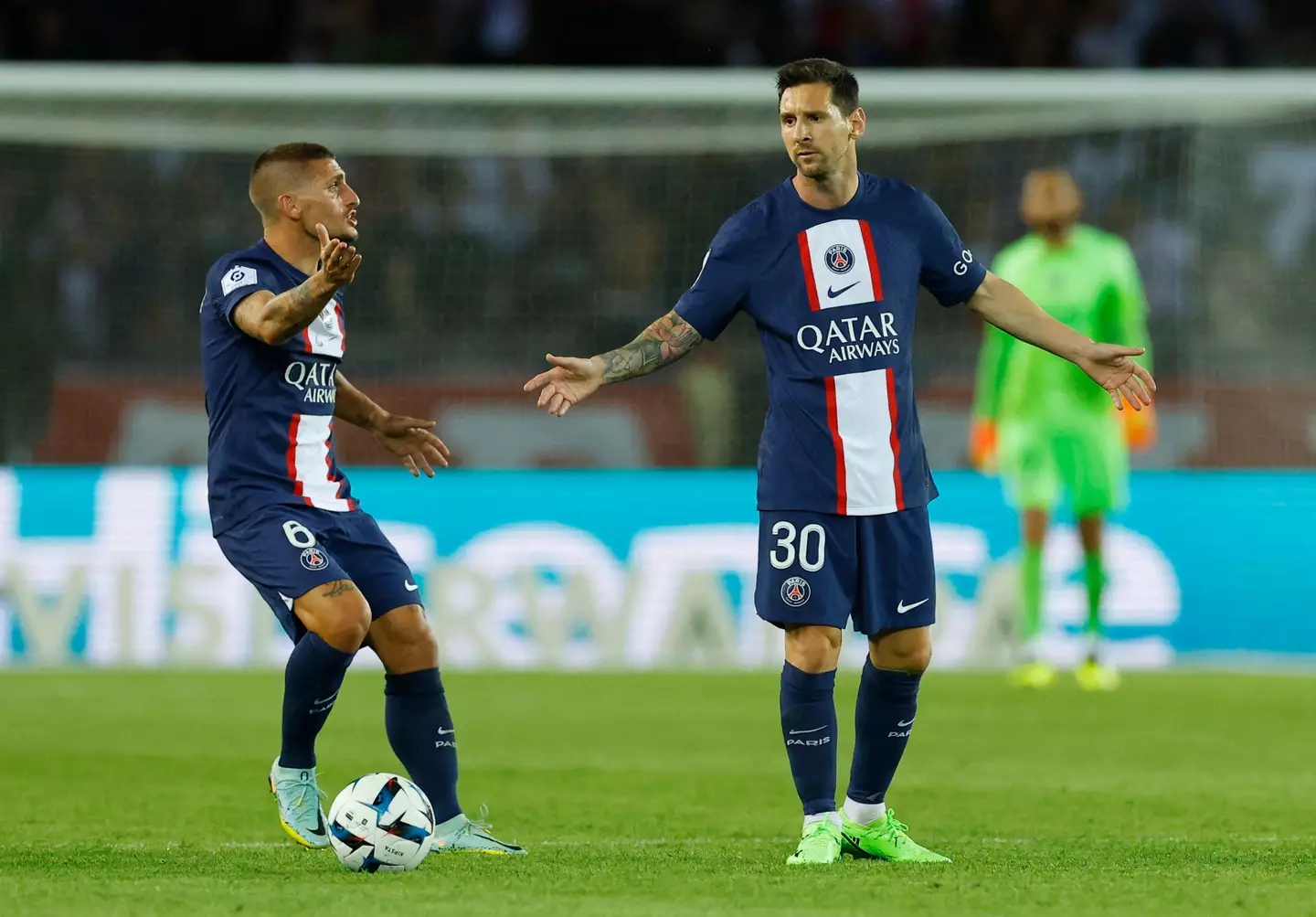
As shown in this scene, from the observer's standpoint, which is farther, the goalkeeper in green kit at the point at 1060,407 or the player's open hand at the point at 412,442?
the goalkeeper in green kit at the point at 1060,407

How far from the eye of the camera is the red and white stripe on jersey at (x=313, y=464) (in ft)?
19.1

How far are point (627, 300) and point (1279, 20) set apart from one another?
809 centimetres

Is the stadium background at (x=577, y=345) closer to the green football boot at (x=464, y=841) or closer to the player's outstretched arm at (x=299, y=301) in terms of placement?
the green football boot at (x=464, y=841)

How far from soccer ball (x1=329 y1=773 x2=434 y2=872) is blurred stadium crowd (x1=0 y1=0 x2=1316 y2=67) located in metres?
13.4

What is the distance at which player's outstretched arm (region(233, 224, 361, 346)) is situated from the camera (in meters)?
5.23

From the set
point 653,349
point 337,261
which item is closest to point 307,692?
point 337,261

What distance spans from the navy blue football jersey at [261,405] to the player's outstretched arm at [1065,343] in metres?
1.87

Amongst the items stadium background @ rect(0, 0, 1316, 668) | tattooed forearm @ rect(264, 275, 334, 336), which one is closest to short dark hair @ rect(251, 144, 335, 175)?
tattooed forearm @ rect(264, 275, 334, 336)

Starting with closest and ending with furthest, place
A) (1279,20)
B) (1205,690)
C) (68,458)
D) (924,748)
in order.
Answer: (924,748) < (1205,690) < (68,458) < (1279,20)

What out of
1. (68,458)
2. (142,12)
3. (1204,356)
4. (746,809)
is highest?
(142,12)

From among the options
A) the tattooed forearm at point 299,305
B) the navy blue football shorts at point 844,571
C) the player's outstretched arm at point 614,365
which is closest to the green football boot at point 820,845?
the navy blue football shorts at point 844,571

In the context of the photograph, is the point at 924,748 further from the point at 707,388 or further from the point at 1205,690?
the point at 707,388

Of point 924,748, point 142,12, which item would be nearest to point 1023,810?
point 924,748

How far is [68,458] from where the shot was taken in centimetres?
1307
